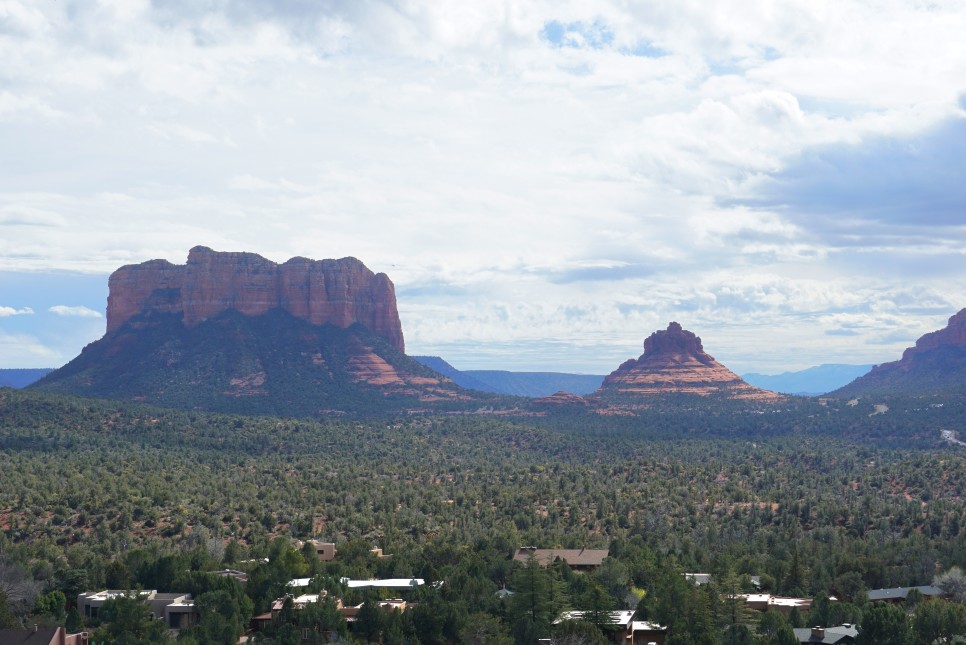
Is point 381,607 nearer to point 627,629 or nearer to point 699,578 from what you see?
point 627,629

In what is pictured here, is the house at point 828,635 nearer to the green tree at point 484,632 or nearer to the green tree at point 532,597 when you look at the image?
the green tree at point 532,597

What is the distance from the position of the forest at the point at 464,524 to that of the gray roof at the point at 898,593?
1.19 metres

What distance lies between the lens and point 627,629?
7400 cm

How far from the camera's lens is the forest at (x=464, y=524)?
2955 inches

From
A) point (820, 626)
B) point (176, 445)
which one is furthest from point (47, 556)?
point (176, 445)

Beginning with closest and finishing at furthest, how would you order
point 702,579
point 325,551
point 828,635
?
point 828,635 < point 702,579 < point 325,551

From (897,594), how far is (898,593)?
0.35 m

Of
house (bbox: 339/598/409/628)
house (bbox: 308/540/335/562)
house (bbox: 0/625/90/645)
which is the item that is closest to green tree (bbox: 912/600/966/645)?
house (bbox: 339/598/409/628)

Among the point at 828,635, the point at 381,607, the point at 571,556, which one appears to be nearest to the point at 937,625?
the point at 828,635

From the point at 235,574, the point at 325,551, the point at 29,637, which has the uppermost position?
the point at 325,551

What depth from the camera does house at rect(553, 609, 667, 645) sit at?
7325 cm

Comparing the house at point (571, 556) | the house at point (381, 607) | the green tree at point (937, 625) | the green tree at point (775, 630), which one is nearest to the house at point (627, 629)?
the green tree at point (775, 630)

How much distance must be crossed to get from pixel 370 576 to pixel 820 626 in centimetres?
3186

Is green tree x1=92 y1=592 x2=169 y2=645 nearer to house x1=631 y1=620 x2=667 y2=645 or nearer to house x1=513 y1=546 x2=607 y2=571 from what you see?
house x1=631 y1=620 x2=667 y2=645
